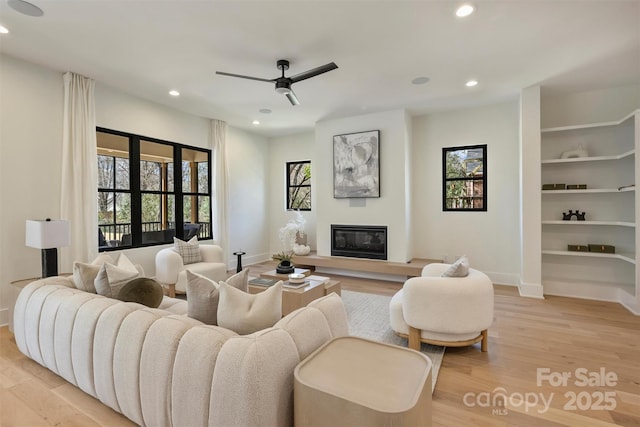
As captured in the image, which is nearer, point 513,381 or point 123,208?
point 513,381

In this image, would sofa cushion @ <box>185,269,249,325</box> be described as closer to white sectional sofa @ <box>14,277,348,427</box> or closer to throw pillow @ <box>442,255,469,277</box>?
white sectional sofa @ <box>14,277,348,427</box>

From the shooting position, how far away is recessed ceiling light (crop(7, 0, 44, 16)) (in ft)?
7.72

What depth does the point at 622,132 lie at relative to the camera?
4.07 metres

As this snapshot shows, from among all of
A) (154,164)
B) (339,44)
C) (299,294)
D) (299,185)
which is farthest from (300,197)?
(339,44)

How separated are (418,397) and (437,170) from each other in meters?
4.88

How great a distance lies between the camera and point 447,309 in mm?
2441

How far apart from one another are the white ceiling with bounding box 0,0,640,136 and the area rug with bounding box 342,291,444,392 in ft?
9.63

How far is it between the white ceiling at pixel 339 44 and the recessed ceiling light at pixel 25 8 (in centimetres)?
7

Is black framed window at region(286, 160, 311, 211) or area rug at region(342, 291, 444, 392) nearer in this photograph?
area rug at region(342, 291, 444, 392)

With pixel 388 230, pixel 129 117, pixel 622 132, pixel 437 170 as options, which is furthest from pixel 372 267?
pixel 129 117

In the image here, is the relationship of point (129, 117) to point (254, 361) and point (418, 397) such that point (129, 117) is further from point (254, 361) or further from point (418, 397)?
point (418, 397)

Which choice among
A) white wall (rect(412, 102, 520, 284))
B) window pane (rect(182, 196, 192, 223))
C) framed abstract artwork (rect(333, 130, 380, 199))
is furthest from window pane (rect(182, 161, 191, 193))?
white wall (rect(412, 102, 520, 284))

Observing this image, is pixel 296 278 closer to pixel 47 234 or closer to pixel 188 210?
pixel 47 234

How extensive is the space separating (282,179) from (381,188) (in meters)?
2.75
